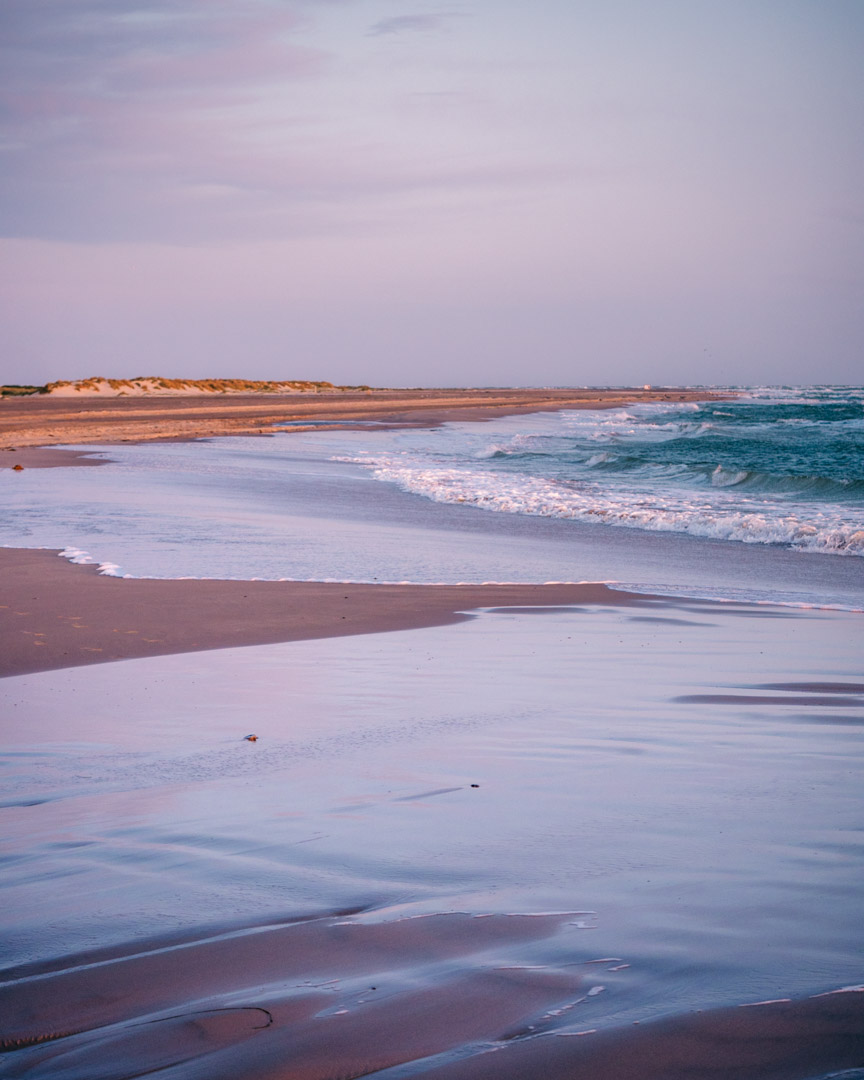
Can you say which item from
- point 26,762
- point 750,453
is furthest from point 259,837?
point 750,453

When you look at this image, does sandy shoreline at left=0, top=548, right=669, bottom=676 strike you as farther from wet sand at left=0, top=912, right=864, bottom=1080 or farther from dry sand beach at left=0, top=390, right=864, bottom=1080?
wet sand at left=0, top=912, right=864, bottom=1080

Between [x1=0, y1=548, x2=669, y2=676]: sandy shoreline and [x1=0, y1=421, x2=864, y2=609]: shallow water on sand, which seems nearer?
[x1=0, y1=548, x2=669, y2=676]: sandy shoreline

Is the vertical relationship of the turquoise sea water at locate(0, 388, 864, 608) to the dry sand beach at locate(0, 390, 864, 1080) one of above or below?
above

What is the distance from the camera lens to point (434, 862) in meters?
2.68

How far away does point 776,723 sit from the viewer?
4125 mm

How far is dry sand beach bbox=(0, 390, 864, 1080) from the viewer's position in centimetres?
184

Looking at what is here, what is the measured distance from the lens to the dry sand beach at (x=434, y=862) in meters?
1.84

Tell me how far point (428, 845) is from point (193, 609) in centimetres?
458

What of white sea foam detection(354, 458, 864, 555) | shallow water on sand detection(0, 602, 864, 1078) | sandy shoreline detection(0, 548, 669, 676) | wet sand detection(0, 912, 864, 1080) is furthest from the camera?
white sea foam detection(354, 458, 864, 555)

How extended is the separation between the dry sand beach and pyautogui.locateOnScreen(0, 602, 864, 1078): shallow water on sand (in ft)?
0.04

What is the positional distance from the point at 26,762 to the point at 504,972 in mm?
2527

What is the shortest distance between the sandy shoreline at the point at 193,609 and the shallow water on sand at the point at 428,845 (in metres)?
0.78

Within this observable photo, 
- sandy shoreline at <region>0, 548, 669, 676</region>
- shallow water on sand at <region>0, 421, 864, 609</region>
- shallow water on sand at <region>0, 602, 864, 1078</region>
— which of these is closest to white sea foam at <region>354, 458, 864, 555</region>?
shallow water on sand at <region>0, 421, 864, 609</region>

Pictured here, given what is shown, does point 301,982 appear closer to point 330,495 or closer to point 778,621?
point 778,621
